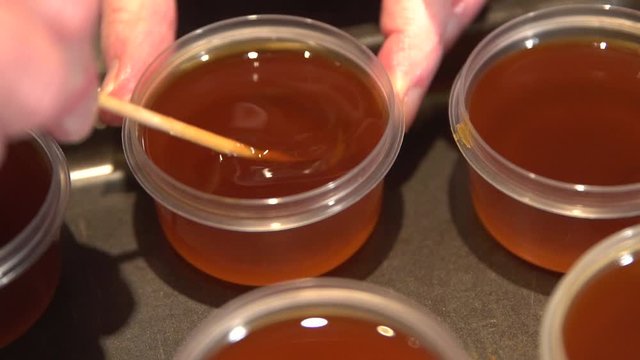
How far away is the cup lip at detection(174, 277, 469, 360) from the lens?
0.81 meters

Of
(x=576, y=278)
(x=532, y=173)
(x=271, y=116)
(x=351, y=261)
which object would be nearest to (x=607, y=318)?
(x=576, y=278)

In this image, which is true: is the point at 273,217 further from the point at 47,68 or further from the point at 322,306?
the point at 47,68

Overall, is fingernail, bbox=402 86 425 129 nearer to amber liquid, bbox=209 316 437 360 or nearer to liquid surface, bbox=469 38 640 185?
liquid surface, bbox=469 38 640 185

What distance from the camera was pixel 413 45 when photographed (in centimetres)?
93

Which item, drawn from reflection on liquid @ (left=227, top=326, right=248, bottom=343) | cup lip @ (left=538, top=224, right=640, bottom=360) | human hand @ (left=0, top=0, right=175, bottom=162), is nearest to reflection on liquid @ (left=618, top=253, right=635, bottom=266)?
cup lip @ (left=538, top=224, right=640, bottom=360)

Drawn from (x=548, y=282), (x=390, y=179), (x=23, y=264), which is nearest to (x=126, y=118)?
(x=23, y=264)

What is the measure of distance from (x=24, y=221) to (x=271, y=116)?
253 mm

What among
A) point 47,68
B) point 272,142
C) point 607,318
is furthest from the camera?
point 272,142

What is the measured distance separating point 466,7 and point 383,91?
133 millimetres

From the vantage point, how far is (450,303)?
915 millimetres

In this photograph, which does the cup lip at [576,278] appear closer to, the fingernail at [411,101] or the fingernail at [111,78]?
the fingernail at [411,101]

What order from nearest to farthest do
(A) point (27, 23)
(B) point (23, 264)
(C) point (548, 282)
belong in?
(A) point (27, 23) → (B) point (23, 264) → (C) point (548, 282)

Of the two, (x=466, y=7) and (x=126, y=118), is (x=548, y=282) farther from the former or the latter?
(x=126, y=118)

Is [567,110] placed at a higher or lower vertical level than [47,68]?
lower
